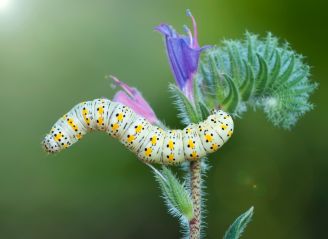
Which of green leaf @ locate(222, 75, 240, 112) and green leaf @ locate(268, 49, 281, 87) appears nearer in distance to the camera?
green leaf @ locate(222, 75, 240, 112)

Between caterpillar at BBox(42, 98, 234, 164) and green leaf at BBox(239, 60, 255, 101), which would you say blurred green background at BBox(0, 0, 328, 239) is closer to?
green leaf at BBox(239, 60, 255, 101)

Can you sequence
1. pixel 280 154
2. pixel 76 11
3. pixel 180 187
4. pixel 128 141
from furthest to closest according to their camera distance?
pixel 76 11, pixel 280 154, pixel 128 141, pixel 180 187

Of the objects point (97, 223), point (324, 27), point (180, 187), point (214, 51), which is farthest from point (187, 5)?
point (180, 187)

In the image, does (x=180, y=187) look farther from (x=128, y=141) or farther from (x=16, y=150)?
(x=16, y=150)

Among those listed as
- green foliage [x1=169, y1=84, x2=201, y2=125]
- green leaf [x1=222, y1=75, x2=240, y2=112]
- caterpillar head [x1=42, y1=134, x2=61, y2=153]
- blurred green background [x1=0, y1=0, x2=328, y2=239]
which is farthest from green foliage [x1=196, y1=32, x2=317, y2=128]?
blurred green background [x1=0, y1=0, x2=328, y2=239]

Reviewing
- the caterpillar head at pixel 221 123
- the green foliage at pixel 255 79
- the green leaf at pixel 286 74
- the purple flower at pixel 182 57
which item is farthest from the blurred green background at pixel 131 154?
the caterpillar head at pixel 221 123

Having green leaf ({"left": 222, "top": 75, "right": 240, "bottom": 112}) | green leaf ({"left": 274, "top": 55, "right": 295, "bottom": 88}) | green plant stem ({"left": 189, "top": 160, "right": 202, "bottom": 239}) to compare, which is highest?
green leaf ({"left": 274, "top": 55, "right": 295, "bottom": 88})
